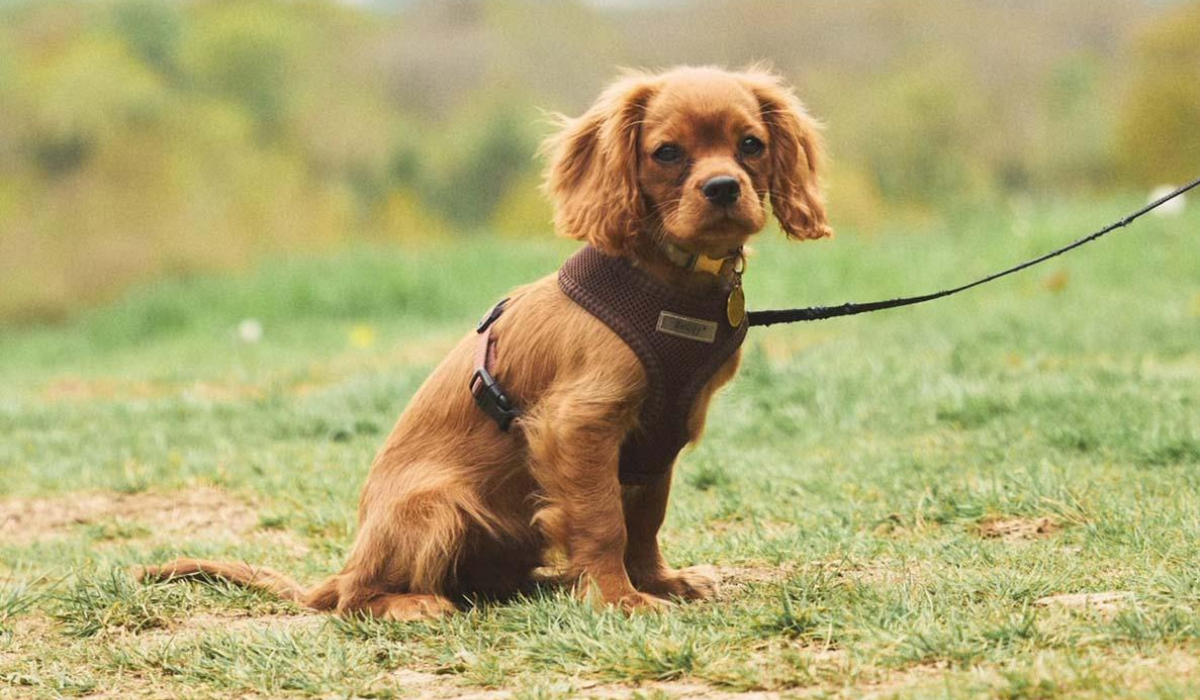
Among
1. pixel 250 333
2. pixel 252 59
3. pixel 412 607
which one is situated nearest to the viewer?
pixel 412 607

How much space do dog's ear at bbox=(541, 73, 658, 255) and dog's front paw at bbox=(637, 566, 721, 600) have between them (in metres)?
0.96

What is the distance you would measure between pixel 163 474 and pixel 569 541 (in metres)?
3.30

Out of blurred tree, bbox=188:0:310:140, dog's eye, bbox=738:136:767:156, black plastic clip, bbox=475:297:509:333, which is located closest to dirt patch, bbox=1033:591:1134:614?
dog's eye, bbox=738:136:767:156

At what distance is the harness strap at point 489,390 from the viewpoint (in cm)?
364

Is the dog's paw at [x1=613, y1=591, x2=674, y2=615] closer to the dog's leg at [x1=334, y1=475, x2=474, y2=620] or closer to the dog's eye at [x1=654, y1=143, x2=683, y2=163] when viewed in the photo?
the dog's leg at [x1=334, y1=475, x2=474, y2=620]

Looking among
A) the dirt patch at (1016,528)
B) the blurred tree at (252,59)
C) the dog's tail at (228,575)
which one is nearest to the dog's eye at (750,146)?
the dirt patch at (1016,528)

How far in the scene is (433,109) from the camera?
21.1 meters

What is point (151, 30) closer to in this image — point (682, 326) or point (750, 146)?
point (750, 146)

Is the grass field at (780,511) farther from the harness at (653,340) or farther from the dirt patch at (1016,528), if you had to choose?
the harness at (653,340)

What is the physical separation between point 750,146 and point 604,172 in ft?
1.31

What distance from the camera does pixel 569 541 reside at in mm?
3527

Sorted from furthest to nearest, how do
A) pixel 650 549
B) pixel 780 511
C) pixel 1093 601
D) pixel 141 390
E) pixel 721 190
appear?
pixel 141 390 < pixel 780 511 < pixel 650 549 < pixel 721 190 < pixel 1093 601

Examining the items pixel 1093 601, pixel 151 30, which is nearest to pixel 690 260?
pixel 1093 601

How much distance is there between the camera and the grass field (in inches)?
117
